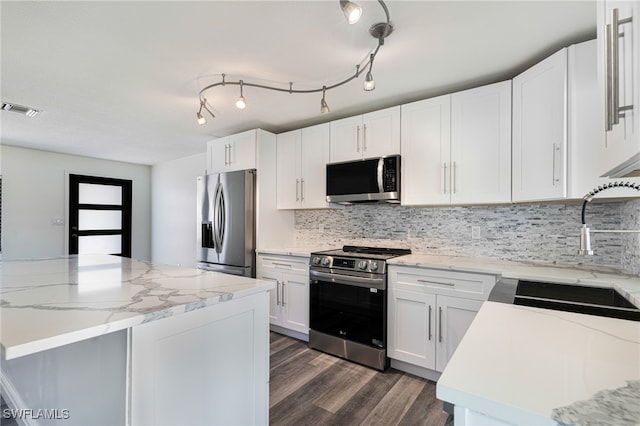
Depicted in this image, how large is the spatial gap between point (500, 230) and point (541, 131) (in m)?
0.86

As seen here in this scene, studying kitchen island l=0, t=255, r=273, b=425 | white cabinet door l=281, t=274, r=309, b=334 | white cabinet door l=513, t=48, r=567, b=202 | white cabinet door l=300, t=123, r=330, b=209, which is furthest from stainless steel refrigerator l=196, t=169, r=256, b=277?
white cabinet door l=513, t=48, r=567, b=202

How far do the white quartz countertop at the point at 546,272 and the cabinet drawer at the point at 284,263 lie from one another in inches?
35.7

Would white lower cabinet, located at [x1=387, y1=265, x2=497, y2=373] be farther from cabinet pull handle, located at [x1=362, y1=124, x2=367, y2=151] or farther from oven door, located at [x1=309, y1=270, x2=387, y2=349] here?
cabinet pull handle, located at [x1=362, y1=124, x2=367, y2=151]

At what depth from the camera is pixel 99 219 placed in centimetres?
530

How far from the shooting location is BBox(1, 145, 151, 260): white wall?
4.24 meters

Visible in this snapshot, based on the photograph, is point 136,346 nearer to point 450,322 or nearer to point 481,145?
point 450,322

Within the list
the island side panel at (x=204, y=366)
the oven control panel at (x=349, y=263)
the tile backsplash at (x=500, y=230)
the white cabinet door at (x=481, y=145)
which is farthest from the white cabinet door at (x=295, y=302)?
the white cabinet door at (x=481, y=145)

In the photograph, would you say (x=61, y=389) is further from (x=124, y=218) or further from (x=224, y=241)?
(x=124, y=218)

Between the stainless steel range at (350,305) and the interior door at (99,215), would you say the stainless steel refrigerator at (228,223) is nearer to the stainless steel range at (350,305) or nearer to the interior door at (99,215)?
the stainless steel range at (350,305)

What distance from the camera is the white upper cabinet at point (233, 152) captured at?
3.28m

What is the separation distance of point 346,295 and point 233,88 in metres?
1.97

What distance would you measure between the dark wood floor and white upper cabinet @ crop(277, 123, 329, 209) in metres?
1.52

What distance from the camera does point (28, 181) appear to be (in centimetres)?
443

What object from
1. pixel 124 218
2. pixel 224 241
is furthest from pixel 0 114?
pixel 124 218
